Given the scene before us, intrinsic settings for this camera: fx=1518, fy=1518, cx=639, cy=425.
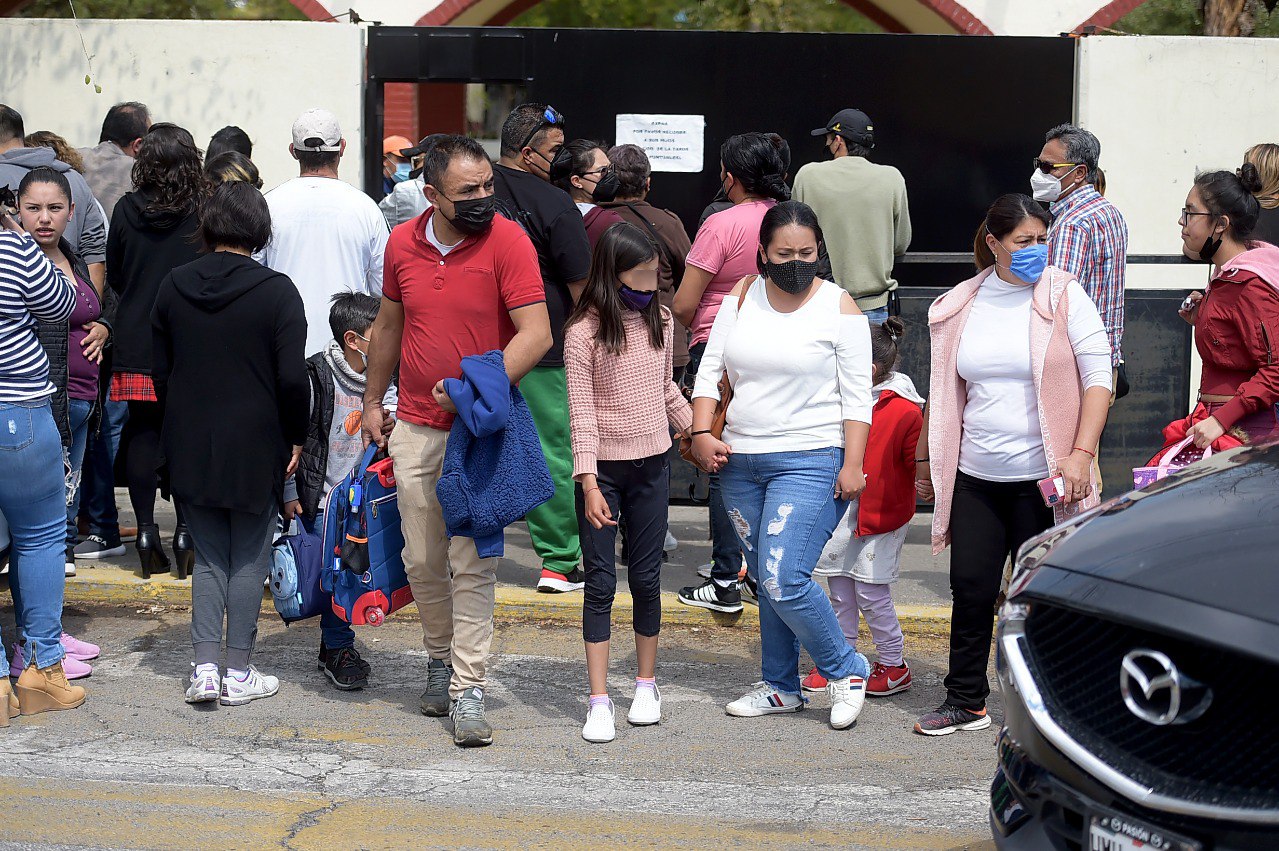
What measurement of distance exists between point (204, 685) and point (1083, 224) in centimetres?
411

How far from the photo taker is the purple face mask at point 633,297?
17.4 feet

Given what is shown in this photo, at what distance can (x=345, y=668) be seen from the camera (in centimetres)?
590

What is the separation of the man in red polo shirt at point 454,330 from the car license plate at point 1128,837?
264cm

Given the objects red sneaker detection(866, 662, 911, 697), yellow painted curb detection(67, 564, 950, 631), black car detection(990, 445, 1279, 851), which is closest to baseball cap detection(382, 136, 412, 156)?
yellow painted curb detection(67, 564, 950, 631)

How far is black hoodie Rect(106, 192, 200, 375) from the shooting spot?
23.3 feet

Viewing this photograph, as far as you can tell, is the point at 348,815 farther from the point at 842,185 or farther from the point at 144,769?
the point at 842,185

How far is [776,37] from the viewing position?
10062 mm

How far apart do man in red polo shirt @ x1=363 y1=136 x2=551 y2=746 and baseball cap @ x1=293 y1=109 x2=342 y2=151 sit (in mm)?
1857

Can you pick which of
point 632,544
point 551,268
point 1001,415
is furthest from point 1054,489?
point 551,268

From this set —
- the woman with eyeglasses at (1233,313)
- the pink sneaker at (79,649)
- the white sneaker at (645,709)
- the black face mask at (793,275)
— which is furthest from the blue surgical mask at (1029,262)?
the pink sneaker at (79,649)

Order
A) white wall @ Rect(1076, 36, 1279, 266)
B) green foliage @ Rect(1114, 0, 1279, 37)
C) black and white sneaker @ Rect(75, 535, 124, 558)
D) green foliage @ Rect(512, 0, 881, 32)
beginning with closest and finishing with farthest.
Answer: black and white sneaker @ Rect(75, 535, 124, 558), white wall @ Rect(1076, 36, 1279, 266), green foliage @ Rect(1114, 0, 1279, 37), green foliage @ Rect(512, 0, 881, 32)

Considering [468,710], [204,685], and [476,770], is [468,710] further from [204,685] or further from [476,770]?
[204,685]

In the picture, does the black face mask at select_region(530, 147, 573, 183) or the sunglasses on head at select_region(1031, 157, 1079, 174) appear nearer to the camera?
→ the sunglasses on head at select_region(1031, 157, 1079, 174)

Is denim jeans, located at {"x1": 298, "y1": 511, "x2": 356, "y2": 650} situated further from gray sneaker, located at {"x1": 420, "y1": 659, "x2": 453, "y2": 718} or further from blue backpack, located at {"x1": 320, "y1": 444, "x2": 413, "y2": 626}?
gray sneaker, located at {"x1": 420, "y1": 659, "x2": 453, "y2": 718}
